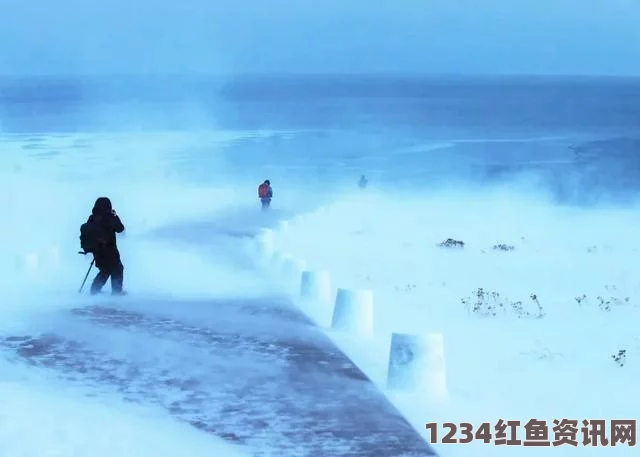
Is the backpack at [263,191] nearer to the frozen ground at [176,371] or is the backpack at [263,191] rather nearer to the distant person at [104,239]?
the frozen ground at [176,371]

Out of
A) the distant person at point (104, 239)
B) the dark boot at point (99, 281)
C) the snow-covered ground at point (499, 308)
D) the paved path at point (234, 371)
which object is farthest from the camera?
the dark boot at point (99, 281)

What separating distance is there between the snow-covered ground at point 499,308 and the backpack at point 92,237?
2908mm

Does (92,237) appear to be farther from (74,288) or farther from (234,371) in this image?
(234,371)

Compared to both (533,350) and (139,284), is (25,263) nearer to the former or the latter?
(139,284)

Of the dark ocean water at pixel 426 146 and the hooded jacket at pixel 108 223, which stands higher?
the dark ocean water at pixel 426 146

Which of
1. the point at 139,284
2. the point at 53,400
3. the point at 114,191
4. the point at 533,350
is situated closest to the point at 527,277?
the point at 139,284

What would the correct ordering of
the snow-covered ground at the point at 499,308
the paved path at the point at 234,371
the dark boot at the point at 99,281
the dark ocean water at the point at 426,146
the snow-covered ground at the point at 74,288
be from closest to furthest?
the snow-covered ground at the point at 74,288 < the paved path at the point at 234,371 < the snow-covered ground at the point at 499,308 < the dark boot at the point at 99,281 < the dark ocean water at the point at 426,146

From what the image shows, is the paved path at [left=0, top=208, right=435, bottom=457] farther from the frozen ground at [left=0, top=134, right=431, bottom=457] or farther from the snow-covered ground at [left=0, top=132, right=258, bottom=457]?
the snow-covered ground at [left=0, top=132, right=258, bottom=457]

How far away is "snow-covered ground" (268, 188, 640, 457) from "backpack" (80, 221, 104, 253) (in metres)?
2.91

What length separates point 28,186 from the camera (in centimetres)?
6166

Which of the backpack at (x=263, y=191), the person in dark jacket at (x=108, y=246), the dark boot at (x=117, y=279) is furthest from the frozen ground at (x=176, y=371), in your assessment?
the backpack at (x=263, y=191)

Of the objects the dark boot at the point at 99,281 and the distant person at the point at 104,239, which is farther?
the dark boot at the point at 99,281

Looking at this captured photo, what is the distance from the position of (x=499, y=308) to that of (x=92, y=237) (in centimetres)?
568

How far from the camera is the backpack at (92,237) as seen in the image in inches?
671
